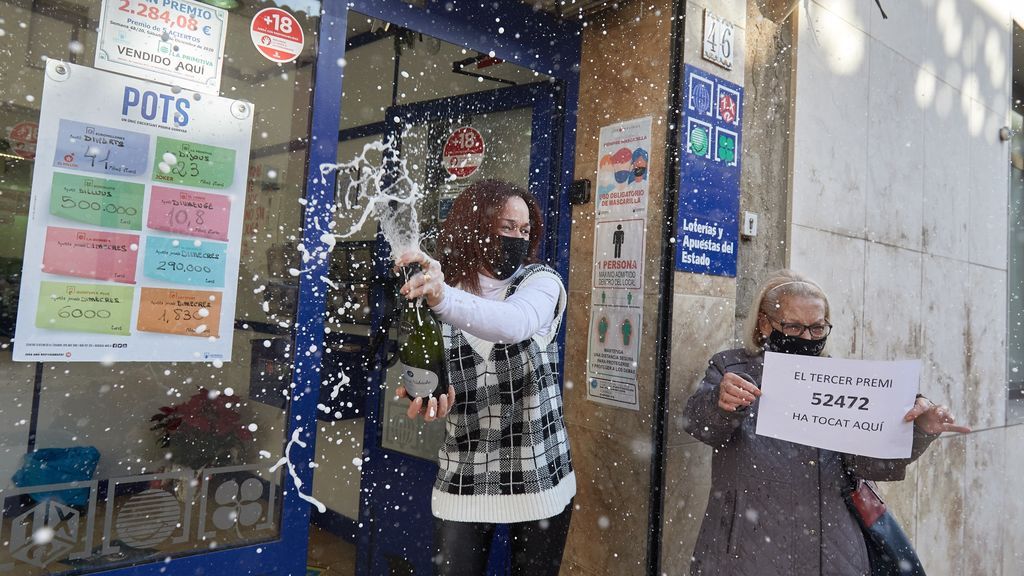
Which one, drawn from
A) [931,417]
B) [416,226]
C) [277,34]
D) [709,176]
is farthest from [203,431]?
[709,176]

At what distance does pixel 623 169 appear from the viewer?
282cm

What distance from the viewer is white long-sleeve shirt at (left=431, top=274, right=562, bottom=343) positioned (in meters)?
1.65

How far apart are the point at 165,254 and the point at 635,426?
188 centimetres

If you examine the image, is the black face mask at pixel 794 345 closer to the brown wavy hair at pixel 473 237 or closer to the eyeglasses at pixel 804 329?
the eyeglasses at pixel 804 329

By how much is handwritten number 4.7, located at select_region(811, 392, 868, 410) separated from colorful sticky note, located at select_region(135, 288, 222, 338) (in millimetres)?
1772

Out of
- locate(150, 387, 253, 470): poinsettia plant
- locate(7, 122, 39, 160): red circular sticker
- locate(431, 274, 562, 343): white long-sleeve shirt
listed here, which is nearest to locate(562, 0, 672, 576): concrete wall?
locate(431, 274, 562, 343): white long-sleeve shirt

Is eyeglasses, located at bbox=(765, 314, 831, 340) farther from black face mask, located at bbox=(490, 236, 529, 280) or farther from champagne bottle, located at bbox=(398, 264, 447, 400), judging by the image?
champagne bottle, located at bbox=(398, 264, 447, 400)

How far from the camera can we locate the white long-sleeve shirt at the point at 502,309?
5.41 ft

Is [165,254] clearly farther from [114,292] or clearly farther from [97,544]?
[97,544]

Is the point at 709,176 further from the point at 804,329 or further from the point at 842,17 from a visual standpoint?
the point at 842,17

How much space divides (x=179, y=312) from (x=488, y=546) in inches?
46.4

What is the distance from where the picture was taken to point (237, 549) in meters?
1.93

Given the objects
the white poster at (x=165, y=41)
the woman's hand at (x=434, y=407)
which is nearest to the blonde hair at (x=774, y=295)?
the woman's hand at (x=434, y=407)

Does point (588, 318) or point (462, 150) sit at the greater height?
point (462, 150)
